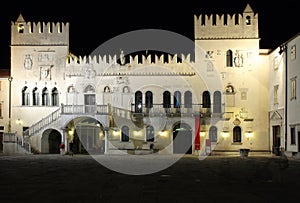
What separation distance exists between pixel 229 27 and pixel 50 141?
22.0 metres

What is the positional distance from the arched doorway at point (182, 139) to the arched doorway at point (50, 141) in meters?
12.7

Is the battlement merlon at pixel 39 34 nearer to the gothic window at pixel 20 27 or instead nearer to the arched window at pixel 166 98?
the gothic window at pixel 20 27

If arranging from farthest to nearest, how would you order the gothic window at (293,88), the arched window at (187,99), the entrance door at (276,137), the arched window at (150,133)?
the arched window at (187,99) < the arched window at (150,133) < the entrance door at (276,137) < the gothic window at (293,88)

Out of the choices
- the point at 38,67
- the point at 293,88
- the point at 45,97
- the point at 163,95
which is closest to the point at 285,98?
the point at 293,88

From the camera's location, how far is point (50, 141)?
48.9 meters

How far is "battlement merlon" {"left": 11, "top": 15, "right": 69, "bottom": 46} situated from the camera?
1928 inches

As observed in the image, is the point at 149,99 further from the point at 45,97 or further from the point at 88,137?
the point at 45,97

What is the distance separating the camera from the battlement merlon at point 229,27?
47.2 metres

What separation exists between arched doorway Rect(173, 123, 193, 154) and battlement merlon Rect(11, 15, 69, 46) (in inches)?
579

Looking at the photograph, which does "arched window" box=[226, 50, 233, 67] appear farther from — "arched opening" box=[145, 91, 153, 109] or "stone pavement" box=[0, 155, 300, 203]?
"stone pavement" box=[0, 155, 300, 203]

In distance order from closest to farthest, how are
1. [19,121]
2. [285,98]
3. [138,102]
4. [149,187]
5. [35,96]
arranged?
[149,187]
[285,98]
[138,102]
[19,121]
[35,96]

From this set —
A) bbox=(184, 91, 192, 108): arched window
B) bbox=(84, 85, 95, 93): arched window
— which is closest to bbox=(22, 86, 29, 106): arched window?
bbox=(84, 85, 95, 93): arched window

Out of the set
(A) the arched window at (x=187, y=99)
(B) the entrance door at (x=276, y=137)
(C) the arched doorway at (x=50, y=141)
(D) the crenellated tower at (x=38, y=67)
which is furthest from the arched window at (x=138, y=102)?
(B) the entrance door at (x=276, y=137)

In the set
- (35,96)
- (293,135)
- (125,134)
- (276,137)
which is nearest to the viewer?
(293,135)
